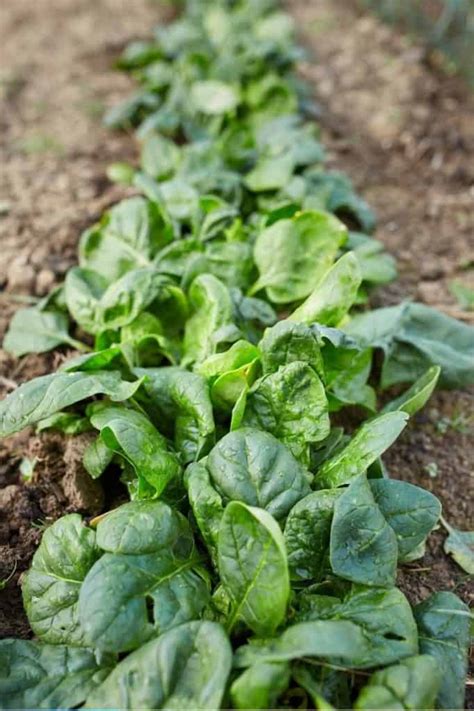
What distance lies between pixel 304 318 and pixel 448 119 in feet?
8.94

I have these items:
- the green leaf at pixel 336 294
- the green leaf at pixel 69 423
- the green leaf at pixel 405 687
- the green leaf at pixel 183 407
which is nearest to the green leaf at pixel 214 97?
the green leaf at pixel 336 294

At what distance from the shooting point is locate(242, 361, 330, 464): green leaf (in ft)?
6.90

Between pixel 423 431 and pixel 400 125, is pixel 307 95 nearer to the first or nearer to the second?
pixel 400 125

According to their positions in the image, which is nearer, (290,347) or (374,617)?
(374,617)

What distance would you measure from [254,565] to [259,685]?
0.27 metres

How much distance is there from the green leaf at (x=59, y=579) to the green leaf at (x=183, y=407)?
370 mm

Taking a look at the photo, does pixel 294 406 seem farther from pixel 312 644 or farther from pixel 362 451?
pixel 312 644

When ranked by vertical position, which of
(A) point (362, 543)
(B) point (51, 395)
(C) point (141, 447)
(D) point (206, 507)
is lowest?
(A) point (362, 543)

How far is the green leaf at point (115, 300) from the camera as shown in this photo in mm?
2555

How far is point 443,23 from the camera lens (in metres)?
5.07

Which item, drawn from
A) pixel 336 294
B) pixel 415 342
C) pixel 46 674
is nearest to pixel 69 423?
pixel 46 674

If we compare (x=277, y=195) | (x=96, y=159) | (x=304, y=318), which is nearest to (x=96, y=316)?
(x=304, y=318)

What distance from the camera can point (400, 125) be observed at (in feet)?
14.6

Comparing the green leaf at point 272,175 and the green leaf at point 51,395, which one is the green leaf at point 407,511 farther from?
the green leaf at point 272,175
